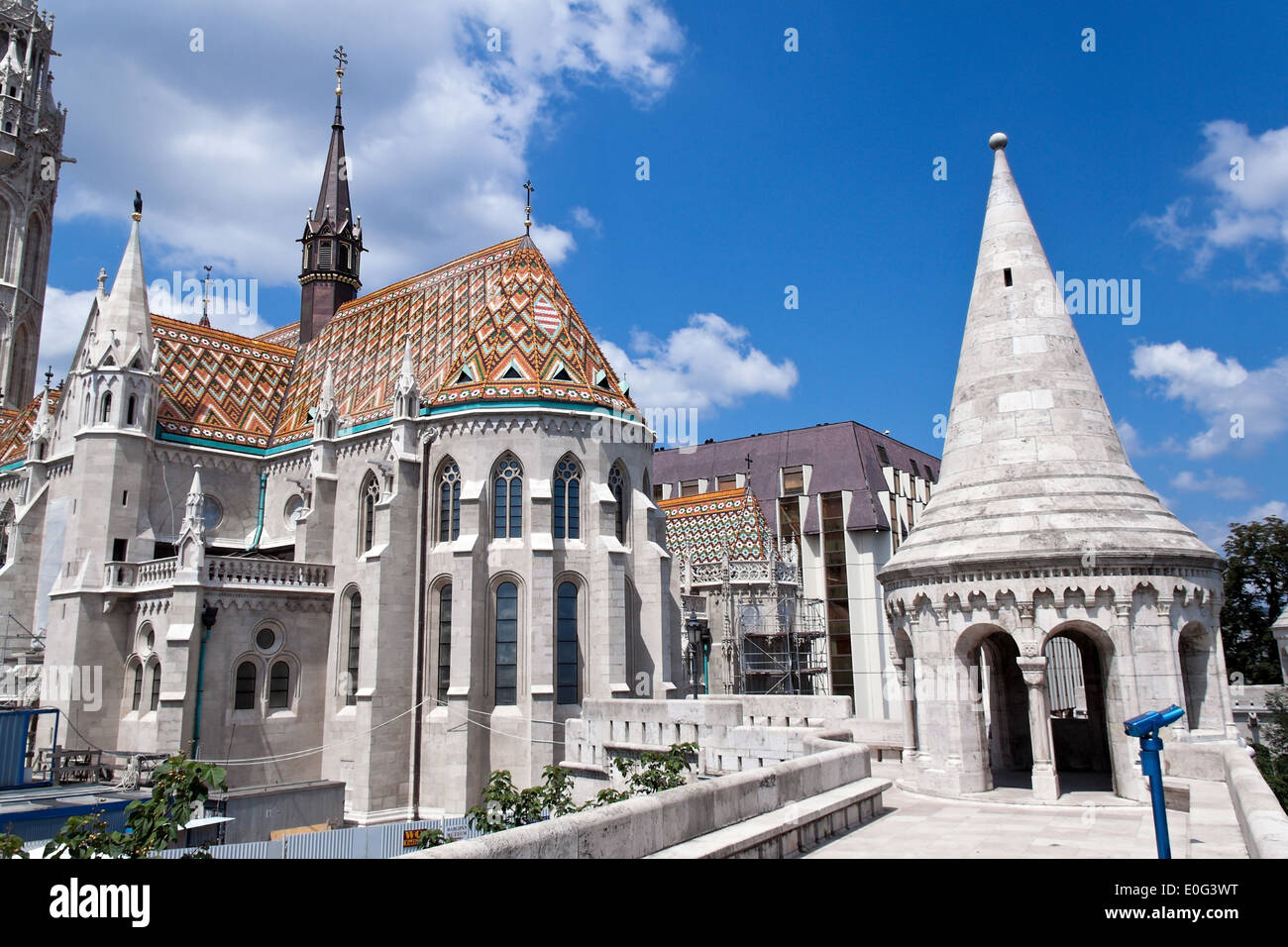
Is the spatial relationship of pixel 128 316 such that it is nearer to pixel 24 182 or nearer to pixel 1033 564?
pixel 24 182

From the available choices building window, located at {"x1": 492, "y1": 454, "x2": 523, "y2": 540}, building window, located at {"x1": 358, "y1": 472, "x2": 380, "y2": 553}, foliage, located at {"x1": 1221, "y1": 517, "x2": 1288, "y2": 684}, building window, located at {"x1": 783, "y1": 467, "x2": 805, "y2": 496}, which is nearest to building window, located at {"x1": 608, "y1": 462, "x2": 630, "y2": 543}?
building window, located at {"x1": 492, "y1": 454, "x2": 523, "y2": 540}

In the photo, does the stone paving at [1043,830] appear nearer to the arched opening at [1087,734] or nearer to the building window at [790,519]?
the arched opening at [1087,734]

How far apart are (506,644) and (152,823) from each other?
17516 mm

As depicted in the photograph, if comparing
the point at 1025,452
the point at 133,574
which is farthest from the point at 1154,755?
the point at 133,574

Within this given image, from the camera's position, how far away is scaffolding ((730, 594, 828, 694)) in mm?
38688

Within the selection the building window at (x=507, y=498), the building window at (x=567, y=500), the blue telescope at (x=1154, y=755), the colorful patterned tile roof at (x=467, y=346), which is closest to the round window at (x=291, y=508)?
the colorful patterned tile roof at (x=467, y=346)

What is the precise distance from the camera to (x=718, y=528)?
42.6 metres

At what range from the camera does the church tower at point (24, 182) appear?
165 feet

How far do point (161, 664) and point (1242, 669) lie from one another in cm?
4234

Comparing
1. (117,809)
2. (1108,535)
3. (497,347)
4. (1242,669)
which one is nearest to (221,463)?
(497,347)

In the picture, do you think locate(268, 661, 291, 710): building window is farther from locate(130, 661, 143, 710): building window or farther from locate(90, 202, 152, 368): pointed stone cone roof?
locate(90, 202, 152, 368): pointed stone cone roof

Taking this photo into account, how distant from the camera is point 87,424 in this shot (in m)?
30.7
